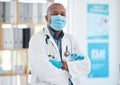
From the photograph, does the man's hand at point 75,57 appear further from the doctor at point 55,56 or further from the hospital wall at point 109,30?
the hospital wall at point 109,30

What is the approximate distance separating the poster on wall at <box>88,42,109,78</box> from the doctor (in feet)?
4.73

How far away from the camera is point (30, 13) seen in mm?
3178

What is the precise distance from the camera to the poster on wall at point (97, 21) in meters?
3.50

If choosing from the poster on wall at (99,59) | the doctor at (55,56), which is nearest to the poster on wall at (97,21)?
the poster on wall at (99,59)

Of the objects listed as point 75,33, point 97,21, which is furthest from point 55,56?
point 97,21

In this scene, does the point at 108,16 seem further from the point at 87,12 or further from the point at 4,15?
the point at 4,15

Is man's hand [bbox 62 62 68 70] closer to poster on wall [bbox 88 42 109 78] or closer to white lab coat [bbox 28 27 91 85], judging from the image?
white lab coat [bbox 28 27 91 85]

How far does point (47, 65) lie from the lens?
6.22 ft

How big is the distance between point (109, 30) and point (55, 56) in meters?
1.82

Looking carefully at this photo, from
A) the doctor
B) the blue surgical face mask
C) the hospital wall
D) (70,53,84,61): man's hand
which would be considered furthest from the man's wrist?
the hospital wall

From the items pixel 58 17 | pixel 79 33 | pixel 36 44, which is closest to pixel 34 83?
pixel 36 44

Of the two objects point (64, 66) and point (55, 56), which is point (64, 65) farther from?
point (55, 56)

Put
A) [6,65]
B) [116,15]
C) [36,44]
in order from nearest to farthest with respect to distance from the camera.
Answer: [36,44] < [6,65] < [116,15]

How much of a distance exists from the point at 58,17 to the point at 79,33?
1487 millimetres
